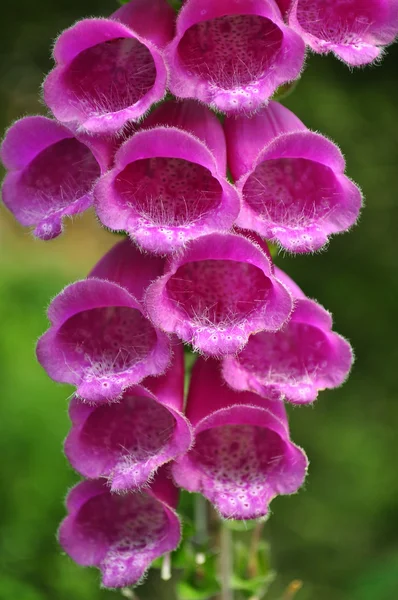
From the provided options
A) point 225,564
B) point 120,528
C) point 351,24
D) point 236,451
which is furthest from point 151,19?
point 225,564

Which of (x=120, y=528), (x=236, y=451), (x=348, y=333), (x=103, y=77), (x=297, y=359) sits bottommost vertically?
(x=348, y=333)

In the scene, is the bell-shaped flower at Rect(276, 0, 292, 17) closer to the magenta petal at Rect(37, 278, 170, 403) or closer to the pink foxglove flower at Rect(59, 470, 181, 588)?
the magenta petal at Rect(37, 278, 170, 403)

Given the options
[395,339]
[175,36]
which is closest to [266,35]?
[175,36]

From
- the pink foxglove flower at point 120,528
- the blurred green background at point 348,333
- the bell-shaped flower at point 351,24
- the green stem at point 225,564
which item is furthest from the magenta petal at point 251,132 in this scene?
the blurred green background at point 348,333

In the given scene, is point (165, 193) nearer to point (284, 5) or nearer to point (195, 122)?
point (195, 122)

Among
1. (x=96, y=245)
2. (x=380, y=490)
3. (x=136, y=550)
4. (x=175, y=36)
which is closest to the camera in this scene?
(x=175, y=36)

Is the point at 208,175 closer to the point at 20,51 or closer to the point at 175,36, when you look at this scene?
the point at 175,36

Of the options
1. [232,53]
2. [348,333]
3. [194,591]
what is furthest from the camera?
[348,333]
